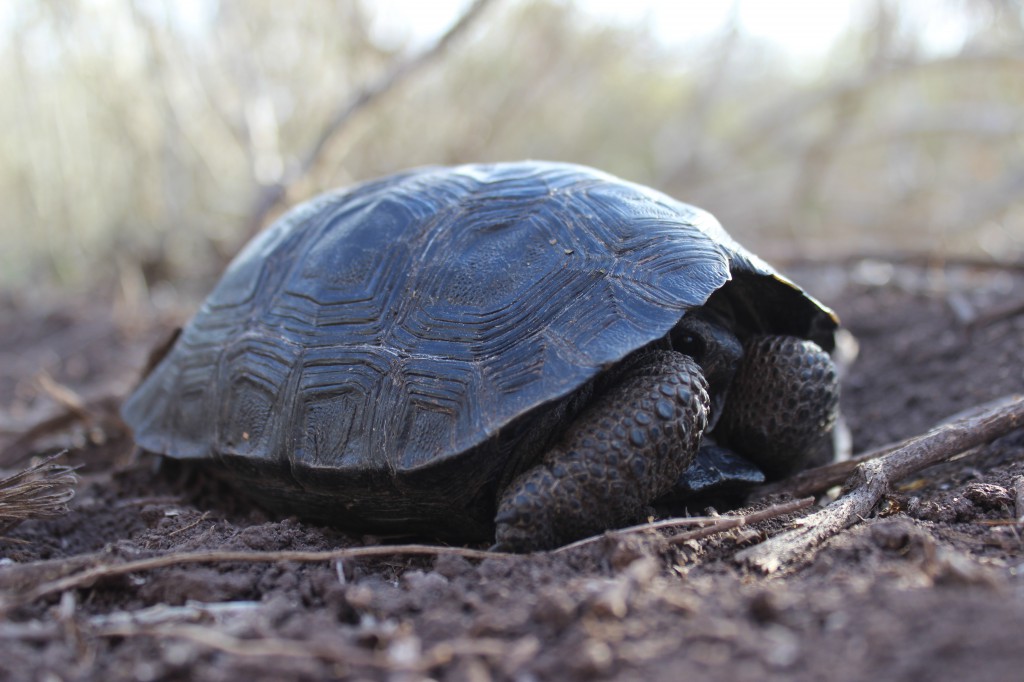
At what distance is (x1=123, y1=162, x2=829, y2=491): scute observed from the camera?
2.48 metres

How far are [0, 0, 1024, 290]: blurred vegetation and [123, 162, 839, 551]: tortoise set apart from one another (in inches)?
156

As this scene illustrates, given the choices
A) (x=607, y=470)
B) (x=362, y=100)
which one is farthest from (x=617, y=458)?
(x=362, y=100)

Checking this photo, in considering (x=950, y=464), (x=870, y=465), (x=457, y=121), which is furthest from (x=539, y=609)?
(x=457, y=121)

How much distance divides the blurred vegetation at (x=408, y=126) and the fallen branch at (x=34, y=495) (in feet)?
14.9

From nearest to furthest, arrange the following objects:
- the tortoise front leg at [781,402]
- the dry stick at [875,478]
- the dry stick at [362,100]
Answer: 1. the dry stick at [875,478]
2. the tortoise front leg at [781,402]
3. the dry stick at [362,100]

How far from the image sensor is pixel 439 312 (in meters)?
2.71

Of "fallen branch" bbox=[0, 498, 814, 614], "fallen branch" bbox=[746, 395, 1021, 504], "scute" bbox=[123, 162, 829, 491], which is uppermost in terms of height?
"scute" bbox=[123, 162, 829, 491]

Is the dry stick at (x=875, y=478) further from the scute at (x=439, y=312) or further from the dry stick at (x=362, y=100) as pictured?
the dry stick at (x=362, y=100)

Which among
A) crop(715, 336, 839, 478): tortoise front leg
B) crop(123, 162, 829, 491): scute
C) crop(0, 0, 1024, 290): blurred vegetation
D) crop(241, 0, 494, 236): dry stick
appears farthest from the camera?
crop(0, 0, 1024, 290): blurred vegetation

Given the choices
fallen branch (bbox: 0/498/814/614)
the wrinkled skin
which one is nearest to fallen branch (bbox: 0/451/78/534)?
fallen branch (bbox: 0/498/814/614)

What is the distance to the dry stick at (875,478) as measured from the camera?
2.12 m

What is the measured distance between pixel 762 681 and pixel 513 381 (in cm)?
120

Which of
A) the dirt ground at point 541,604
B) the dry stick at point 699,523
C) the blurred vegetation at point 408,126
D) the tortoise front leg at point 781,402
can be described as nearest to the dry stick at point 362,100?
the blurred vegetation at point 408,126

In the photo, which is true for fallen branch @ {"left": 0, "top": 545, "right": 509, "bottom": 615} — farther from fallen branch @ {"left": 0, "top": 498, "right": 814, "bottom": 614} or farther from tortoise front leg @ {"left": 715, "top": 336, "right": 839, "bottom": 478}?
tortoise front leg @ {"left": 715, "top": 336, "right": 839, "bottom": 478}
